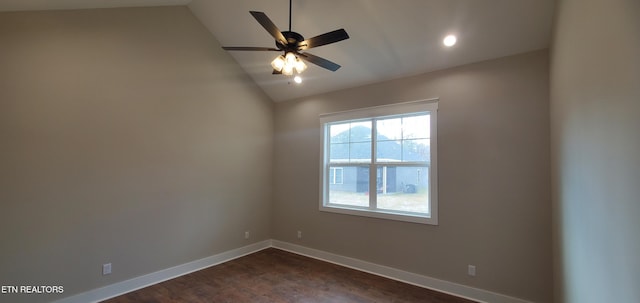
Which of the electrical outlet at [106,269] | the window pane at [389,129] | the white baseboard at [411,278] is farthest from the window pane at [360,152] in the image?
the electrical outlet at [106,269]

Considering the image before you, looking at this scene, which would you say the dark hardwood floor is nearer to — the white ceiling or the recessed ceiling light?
the white ceiling

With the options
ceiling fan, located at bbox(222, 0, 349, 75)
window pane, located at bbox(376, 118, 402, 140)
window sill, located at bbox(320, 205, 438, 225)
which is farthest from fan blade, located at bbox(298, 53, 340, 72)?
window sill, located at bbox(320, 205, 438, 225)

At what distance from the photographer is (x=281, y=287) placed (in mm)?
3393

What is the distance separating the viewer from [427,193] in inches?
138

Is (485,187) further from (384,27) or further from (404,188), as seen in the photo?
(384,27)

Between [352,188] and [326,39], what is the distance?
2.59m

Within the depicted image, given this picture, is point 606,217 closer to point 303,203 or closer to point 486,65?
point 486,65

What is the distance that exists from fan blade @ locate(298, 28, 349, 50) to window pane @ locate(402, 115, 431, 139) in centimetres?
189

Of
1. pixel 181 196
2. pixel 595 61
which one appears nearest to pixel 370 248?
pixel 181 196

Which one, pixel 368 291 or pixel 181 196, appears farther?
pixel 181 196

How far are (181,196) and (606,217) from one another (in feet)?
13.5

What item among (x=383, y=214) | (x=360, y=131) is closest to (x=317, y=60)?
(x=360, y=131)

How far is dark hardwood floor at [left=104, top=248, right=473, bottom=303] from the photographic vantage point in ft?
10.2

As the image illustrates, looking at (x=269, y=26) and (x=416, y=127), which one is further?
(x=416, y=127)
